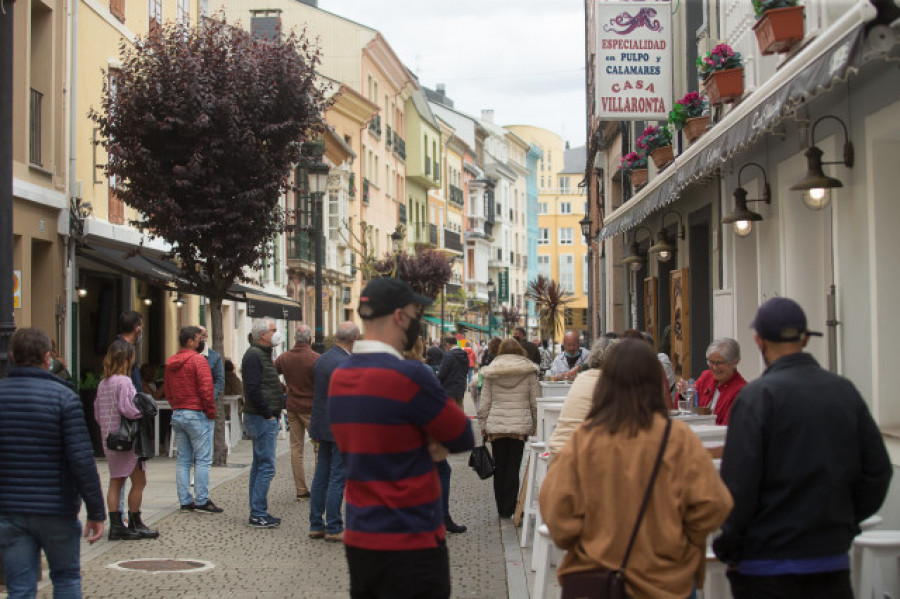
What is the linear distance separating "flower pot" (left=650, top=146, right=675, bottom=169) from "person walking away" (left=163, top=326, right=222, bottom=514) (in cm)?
693

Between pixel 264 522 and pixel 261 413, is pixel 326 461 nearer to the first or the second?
pixel 264 522

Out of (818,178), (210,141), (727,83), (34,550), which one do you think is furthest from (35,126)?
(34,550)

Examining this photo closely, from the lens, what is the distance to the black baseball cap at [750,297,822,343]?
4.58 metres

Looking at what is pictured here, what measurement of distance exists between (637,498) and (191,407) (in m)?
8.24

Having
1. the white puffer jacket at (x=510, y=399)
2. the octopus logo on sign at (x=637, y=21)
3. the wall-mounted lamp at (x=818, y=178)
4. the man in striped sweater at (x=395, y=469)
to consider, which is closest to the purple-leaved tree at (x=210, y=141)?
the octopus logo on sign at (x=637, y=21)

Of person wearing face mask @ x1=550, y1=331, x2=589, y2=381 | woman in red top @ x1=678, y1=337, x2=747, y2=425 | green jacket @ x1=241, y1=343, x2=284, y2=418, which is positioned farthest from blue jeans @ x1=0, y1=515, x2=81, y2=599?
person wearing face mask @ x1=550, y1=331, x2=589, y2=381

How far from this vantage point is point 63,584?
6105 millimetres

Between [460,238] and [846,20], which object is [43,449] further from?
[460,238]

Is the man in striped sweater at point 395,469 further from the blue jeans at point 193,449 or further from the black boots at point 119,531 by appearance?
the blue jeans at point 193,449

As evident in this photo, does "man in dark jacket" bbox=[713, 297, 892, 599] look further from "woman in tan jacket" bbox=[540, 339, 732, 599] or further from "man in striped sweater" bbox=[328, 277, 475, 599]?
"man in striped sweater" bbox=[328, 277, 475, 599]

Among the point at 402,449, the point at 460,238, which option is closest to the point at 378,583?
the point at 402,449

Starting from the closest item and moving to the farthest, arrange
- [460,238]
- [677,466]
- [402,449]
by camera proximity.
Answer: [677,466] < [402,449] < [460,238]

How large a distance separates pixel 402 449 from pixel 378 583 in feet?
1.71

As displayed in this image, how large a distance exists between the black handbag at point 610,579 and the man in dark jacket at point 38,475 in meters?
2.95
